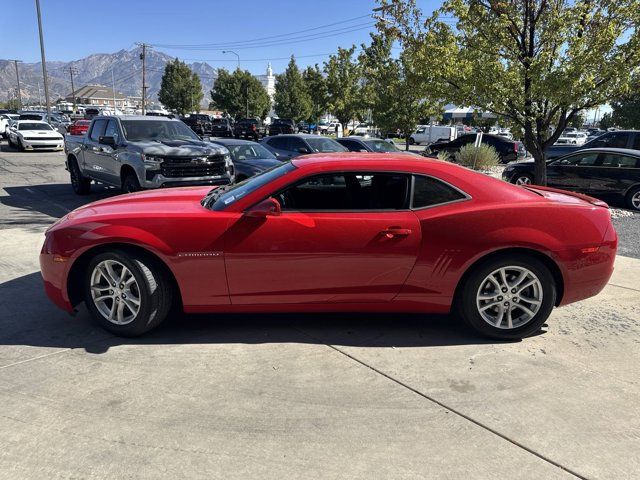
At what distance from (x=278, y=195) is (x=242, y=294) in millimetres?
823

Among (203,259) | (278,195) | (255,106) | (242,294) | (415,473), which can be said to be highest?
(255,106)

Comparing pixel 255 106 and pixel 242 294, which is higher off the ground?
pixel 255 106

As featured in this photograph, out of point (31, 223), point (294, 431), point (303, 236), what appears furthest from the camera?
point (31, 223)

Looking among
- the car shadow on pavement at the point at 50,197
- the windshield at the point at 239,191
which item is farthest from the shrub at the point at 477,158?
the windshield at the point at 239,191

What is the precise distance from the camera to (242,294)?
12.7 feet

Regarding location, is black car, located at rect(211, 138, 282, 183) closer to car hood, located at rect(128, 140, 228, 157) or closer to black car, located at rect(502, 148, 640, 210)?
car hood, located at rect(128, 140, 228, 157)

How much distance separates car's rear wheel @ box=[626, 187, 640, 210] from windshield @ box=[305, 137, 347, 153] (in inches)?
288

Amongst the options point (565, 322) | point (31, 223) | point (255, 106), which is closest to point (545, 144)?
point (565, 322)

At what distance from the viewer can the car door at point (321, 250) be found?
3.77 meters

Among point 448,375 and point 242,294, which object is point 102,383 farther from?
point 448,375

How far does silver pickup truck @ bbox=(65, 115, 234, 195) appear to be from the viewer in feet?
29.6

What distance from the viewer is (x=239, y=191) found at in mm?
4195

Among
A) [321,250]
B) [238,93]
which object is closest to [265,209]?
[321,250]

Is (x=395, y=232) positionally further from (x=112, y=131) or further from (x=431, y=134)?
(x=431, y=134)
